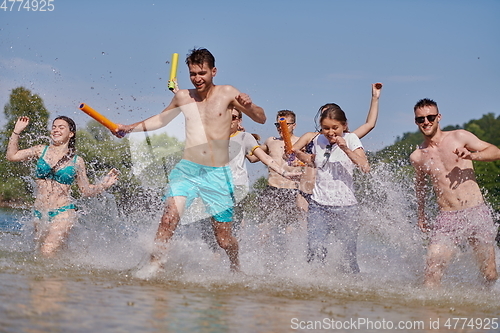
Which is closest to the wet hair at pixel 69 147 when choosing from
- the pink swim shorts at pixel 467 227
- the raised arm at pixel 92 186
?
the raised arm at pixel 92 186

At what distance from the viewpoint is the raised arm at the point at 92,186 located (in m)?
6.88

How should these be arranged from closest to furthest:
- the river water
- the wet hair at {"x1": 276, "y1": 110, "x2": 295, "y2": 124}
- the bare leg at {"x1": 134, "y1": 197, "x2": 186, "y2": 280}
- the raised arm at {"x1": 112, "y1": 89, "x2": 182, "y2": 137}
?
1. the river water
2. the bare leg at {"x1": 134, "y1": 197, "x2": 186, "y2": 280}
3. the raised arm at {"x1": 112, "y1": 89, "x2": 182, "y2": 137}
4. the wet hair at {"x1": 276, "y1": 110, "x2": 295, "y2": 124}

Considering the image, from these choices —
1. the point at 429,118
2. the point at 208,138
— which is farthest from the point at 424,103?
the point at 208,138

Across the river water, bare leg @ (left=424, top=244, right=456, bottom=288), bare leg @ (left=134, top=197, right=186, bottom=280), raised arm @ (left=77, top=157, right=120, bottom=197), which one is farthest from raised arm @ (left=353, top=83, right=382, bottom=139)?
raised arm @ (left=77, top=157, right=120, bottom=197)

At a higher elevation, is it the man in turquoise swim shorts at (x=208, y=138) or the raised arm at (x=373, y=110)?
the raised arm at (x=373, y=110)

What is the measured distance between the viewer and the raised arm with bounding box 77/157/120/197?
688 centimetres

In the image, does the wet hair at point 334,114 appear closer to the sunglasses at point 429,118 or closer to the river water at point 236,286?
the sunglasses at point 429,118

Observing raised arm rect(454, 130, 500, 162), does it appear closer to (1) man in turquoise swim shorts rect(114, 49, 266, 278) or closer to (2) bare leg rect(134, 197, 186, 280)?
(1) man in turquoise swim shorts rect(114, 49, 266, 278)

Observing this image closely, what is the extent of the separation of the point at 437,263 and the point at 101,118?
10.3 feet

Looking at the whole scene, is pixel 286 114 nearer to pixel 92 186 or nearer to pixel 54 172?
pixel 92 186

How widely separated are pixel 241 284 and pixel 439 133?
2.37 meters

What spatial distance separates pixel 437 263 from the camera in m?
5.86

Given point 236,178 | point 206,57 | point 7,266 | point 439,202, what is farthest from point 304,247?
point 7,266

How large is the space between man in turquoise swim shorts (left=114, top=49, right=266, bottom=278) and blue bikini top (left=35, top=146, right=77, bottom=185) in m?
1.43
